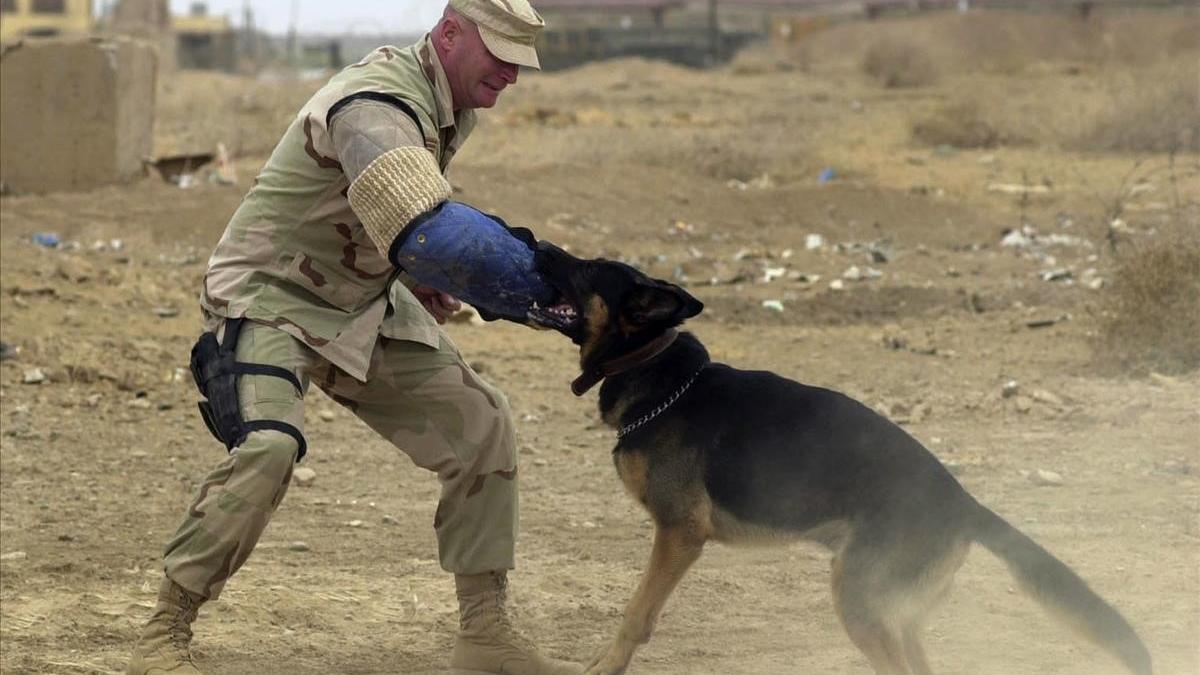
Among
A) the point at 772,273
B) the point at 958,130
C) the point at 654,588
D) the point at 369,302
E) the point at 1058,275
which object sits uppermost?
the point at 369,302

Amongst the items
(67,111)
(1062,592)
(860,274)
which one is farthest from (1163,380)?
(67,111)

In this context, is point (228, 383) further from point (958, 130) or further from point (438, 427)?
point (958, 130)

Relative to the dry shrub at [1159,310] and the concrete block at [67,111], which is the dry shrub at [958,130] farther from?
the dry shrub at [1159,310]

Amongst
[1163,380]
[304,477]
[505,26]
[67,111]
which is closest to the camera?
[505,26]

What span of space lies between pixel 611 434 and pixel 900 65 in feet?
90.6

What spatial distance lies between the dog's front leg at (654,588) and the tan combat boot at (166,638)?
4.04ft

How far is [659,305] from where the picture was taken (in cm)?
464

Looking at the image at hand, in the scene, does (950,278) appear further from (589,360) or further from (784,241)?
(589,360)

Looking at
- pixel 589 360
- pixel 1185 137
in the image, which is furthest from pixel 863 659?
pixel 1185 137

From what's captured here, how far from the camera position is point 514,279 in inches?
164

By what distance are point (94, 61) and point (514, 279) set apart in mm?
11822

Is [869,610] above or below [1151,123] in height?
above

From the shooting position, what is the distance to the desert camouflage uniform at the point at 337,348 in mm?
4461

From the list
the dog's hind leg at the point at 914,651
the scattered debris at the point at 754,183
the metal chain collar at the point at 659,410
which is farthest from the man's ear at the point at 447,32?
the scattered debris at the point at 754,183
